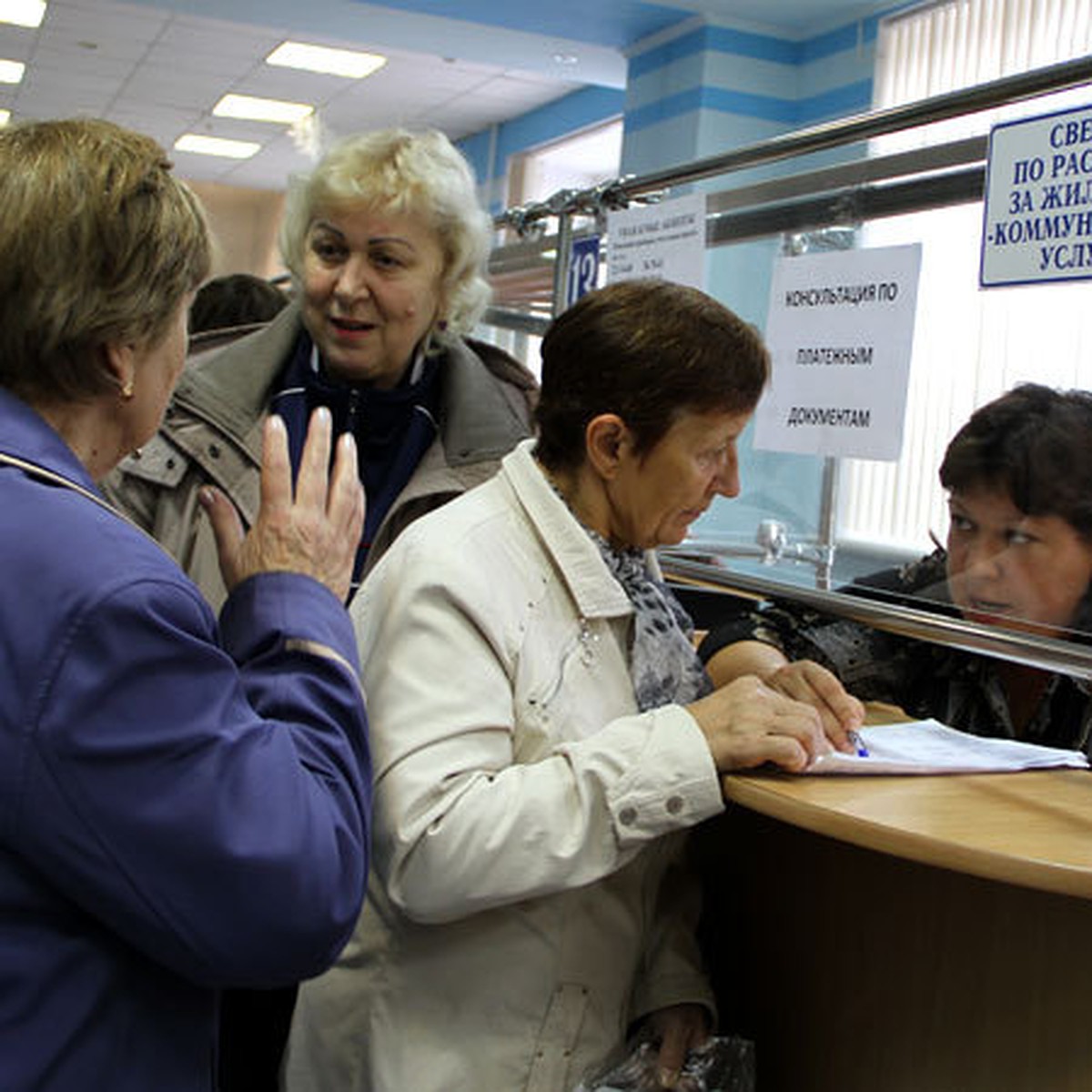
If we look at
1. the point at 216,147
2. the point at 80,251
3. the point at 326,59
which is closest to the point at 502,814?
the point at 80,251

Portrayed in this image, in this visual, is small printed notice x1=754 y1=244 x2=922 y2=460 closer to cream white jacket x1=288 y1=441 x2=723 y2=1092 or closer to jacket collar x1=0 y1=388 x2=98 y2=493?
cream white jacket x1=288 y1=441 x2=723 y2=1092

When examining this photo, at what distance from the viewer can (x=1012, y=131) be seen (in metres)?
1.60

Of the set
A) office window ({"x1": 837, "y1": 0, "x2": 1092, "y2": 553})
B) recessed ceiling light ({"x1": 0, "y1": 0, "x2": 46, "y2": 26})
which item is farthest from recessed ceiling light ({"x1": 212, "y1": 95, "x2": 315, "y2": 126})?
office window ({"x1": 837, "y1": 0, "x2": 1092, "y2": 553})

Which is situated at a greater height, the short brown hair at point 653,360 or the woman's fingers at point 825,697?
the short brown hair at point 653,360

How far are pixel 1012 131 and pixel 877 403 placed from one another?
0.38 meters

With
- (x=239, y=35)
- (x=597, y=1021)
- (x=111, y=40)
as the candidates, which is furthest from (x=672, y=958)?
(x=111, y=40)

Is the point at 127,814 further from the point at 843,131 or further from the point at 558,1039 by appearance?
the point at 843,131

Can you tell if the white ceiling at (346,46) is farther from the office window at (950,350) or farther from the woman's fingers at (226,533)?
the woman's fingers at (226,533)

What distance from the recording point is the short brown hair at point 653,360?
158 cm

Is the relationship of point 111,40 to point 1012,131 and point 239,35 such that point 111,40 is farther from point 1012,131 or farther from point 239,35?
point 1012,131

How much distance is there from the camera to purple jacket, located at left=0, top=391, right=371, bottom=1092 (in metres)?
1.06

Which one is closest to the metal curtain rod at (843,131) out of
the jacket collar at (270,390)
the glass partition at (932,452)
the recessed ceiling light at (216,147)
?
the glass partition at (932,452)

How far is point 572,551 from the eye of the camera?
5.17ft

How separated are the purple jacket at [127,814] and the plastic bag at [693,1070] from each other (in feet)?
1.69
